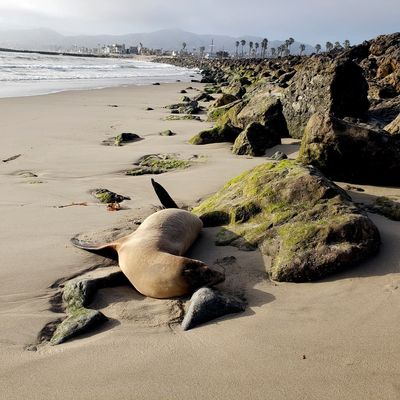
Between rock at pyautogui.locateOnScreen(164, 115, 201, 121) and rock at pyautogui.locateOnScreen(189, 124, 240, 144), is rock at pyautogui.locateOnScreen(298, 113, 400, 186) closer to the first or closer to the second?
rock at pyautogui.locateOnScreen(189, 124, 240, 144)

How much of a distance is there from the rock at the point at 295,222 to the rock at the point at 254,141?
3238 mm

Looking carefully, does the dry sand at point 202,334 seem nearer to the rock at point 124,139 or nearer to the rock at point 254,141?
the rock at point 254,141

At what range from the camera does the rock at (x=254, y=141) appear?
324 inches

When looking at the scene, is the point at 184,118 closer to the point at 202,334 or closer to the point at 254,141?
the point at 254,141

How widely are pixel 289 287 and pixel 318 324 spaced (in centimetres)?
55

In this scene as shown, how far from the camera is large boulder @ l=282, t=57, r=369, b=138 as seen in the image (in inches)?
352

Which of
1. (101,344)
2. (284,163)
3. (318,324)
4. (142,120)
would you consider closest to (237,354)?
(318,324)

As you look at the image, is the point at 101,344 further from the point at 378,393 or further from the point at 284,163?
the point at 284,163

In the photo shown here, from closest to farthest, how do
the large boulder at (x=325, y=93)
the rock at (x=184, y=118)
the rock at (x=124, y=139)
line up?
1. the large boulder at (x=325, y=93)
2. the rock at (x=124, y=139)
3. the rock at (x=184, y=118)

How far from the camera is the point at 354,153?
5504 mm

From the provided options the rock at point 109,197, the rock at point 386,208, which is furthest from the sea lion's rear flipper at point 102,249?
the rock at point 386,208

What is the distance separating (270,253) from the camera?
12.5 ft

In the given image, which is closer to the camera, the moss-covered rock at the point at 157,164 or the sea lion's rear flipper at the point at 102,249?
the sea lion's rear flipper at the point at 102,249

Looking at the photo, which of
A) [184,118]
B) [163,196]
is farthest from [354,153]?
[184,118]
